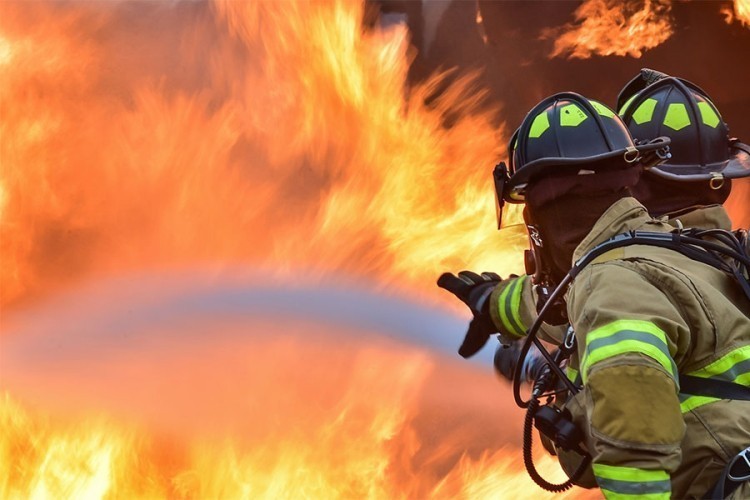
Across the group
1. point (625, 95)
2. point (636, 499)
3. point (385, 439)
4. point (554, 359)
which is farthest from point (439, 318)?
point (636, 499)

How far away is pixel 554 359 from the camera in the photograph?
2.70m

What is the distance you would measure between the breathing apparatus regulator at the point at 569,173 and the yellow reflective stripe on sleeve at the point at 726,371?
0.23m

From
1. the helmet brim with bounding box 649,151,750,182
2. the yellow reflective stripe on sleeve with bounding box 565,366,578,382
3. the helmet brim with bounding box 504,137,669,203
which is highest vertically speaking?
the helmet brim with bounding box 504,137,669,203

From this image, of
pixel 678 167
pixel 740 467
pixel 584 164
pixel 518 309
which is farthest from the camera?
pixel 678 167

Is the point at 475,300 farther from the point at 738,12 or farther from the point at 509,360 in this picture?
the point at 738,12

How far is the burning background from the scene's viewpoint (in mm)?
4148

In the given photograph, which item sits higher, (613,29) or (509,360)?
(613,29)

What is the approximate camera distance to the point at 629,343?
189 centimetres

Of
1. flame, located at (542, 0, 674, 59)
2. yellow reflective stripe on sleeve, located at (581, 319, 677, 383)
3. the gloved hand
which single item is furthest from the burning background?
yellow reflective stripe on sleeve, located at (581, 319, 677, 383)

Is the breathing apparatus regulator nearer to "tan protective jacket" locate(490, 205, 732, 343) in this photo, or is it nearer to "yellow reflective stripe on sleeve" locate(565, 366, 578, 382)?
"yellow reflective stripe on sleeve" locate(565, 366, 578, 382)

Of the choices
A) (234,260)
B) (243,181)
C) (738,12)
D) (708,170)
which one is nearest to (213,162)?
(243,181)

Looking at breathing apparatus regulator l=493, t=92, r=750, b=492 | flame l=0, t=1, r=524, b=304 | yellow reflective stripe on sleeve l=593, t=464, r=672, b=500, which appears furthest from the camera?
flame l=0, t=1, r=524, b=304

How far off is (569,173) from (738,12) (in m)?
3.65

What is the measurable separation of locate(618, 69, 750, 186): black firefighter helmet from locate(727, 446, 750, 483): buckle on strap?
5.29 feet
